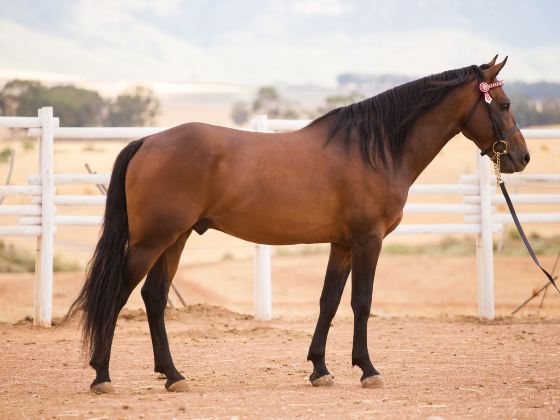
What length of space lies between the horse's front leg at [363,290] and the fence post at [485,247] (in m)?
4.32

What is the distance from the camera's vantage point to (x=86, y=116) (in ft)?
181

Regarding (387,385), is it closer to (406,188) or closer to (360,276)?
(360,276)

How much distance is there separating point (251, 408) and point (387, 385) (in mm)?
1383

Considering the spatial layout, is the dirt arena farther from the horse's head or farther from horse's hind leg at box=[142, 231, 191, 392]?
the horse's head

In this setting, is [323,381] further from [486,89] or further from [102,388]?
[486,89]

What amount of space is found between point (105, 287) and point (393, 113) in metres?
2.55

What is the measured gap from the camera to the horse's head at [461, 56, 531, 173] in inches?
272

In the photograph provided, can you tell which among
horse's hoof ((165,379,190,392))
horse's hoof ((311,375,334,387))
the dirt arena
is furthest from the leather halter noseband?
horse's hoof ((165,379,190,392))

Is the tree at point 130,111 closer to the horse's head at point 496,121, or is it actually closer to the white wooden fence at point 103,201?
the white wooden fence at point 103,201

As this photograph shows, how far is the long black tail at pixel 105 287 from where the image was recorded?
634cm

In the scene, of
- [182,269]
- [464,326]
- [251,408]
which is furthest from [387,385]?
[182,269]

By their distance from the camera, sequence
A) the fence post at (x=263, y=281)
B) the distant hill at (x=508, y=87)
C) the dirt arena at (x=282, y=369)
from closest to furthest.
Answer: the dirt arena at (x=282, y=369)
the fence post at (x=263, y=281)
the distant hill at (x=508, y=87)

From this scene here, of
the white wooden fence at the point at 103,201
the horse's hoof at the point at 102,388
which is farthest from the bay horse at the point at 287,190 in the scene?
the white wooden fence at the point at 103,201

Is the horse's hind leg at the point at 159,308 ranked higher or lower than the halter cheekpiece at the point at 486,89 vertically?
lower
